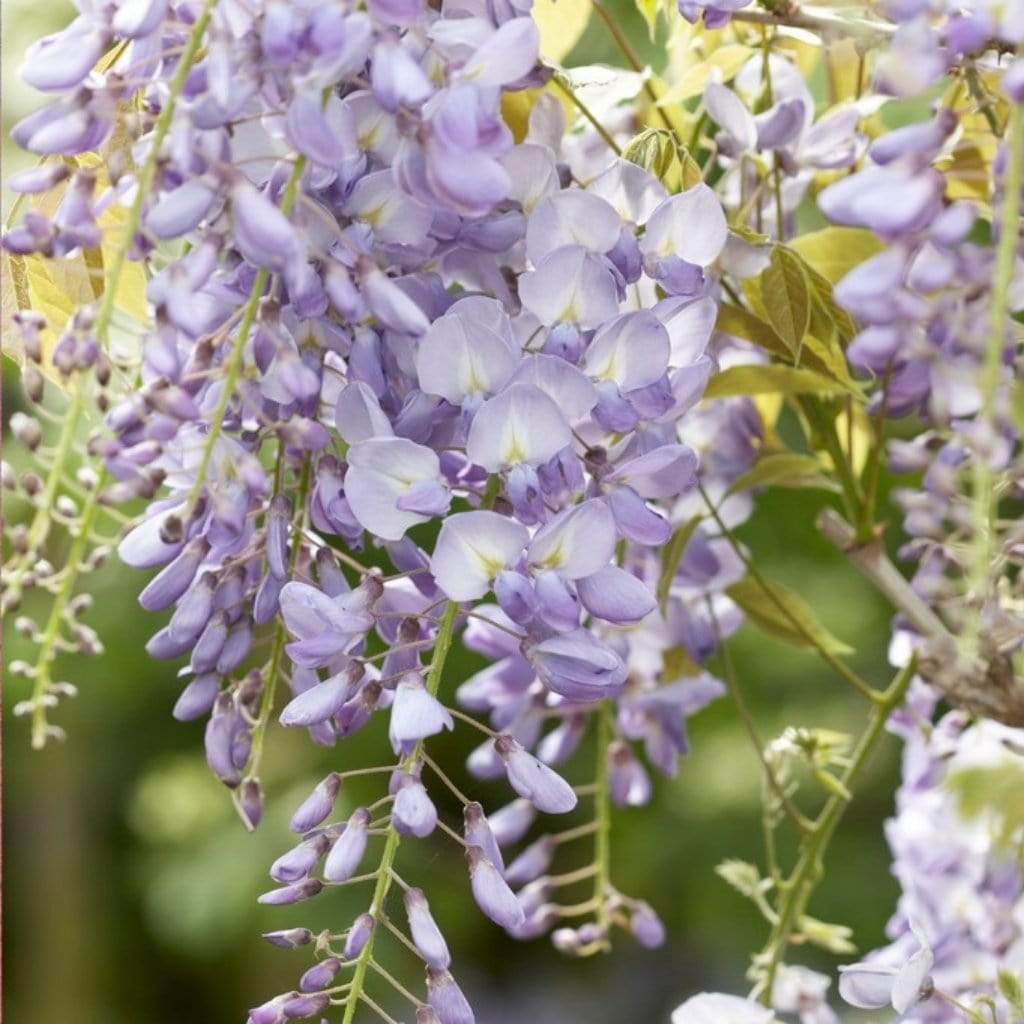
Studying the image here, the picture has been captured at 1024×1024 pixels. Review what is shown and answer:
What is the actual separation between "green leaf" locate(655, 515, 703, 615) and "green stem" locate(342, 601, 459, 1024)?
99 mm

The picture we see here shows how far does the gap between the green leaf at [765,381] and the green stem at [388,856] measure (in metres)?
0.13

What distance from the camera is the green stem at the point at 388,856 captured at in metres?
0.31

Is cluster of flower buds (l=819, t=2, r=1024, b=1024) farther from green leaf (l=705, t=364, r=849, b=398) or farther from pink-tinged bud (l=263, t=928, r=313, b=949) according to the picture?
pink-tinged bud (l=263, t=928, r=313, b=949)

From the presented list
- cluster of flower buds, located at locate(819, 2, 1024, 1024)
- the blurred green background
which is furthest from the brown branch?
the blurred green background

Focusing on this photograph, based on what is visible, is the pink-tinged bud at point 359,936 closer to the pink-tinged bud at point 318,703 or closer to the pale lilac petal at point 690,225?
the pink-tinged bud at point 318,703

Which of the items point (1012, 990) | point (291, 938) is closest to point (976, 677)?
Answer: point (1012, 990)

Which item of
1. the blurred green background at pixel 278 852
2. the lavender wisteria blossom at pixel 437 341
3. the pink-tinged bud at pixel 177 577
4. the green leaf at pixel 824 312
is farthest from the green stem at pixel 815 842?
the blurred green background at pixel 278 852

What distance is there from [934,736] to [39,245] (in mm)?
333

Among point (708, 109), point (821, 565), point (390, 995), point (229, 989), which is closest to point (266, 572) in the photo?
point (708, 109)

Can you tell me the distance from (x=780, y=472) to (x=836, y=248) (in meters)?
0.07

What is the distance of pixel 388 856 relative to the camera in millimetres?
318

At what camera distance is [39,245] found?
0.94 ft

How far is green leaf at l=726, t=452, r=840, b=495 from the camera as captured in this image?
462mm

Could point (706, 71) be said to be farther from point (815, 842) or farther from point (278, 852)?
point (278, 852)
